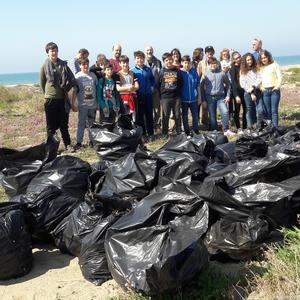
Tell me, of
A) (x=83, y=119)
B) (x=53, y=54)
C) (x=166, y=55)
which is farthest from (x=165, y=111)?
(x=53, y=54)

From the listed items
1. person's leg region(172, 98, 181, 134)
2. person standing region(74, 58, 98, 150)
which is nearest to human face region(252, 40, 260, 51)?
person's leg region(172, 98, 181, 134)

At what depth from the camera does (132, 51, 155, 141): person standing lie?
832 cm

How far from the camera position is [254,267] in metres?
3.32

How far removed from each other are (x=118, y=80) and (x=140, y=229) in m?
5.29

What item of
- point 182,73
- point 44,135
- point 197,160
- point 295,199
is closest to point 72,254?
point 197,160

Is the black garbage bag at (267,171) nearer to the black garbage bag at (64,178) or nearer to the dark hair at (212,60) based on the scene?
the black garbage bag at (64,178)

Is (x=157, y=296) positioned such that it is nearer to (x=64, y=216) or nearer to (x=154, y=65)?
(x=64, y=216)

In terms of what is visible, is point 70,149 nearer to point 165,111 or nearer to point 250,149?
point 165,111

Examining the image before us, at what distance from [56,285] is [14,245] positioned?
1.53ft

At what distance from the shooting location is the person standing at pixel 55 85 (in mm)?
7491

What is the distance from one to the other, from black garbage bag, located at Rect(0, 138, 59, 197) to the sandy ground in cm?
143

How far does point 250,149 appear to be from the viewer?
498 cm

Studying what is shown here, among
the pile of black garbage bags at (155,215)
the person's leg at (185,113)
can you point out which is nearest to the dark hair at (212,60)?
the person's leg at (185,113)

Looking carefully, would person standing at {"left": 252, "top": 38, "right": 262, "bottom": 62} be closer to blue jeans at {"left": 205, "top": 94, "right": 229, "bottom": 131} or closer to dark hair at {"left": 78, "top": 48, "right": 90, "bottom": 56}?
blue jeans at {"left": 205, "top": 94, "right": 229, "bottom": 131}
